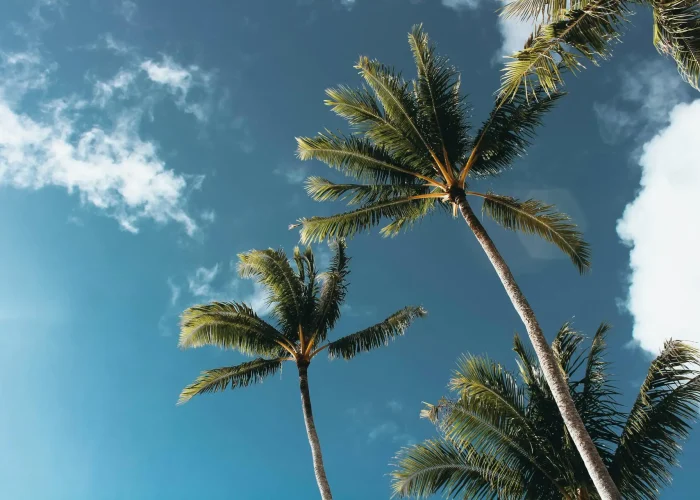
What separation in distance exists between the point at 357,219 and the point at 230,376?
19.7 feet

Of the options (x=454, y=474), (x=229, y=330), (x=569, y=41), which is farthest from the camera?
(x=229, y=330)

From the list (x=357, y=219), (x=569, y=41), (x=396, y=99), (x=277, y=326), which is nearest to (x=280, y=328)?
(x=277, y=326)

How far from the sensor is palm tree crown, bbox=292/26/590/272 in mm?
11969

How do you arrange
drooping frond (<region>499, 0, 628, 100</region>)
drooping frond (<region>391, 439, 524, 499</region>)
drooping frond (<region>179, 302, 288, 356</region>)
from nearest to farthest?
drooping frond (<region>499, 0, 628, 100</region>), drooping frond (<region>391, 439, 524, 499</region>), drooping frond (<region>179, 302, 288, 356</region>)

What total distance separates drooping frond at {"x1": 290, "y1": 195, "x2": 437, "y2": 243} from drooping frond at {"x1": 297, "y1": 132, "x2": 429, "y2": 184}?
611 millimetres

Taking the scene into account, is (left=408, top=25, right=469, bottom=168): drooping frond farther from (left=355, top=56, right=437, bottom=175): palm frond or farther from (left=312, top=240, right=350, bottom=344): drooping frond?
(left=312, top=240, right=350, bottom=344): drooping frond

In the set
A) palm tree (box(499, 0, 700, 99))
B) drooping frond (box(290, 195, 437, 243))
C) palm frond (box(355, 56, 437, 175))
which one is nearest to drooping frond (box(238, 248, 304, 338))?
drooping frond (box(290, 195, 437, 243))

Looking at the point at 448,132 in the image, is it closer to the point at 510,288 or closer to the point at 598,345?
the point at 510,288

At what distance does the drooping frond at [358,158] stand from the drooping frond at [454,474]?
6196 mm

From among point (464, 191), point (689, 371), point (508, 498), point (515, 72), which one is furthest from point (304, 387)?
point (515, 72)

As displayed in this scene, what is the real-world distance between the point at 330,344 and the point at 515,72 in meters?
10.2

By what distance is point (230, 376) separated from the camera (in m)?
15.3

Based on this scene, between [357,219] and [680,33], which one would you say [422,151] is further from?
[680,33]

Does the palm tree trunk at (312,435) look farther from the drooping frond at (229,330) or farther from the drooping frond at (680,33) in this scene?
the drooping frond at (680,33)
